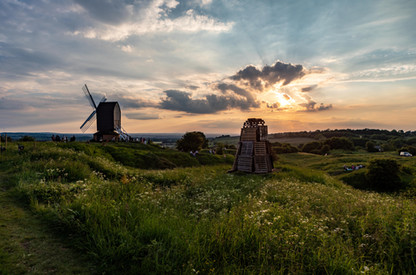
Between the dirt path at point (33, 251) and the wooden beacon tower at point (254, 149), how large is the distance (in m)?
23.6

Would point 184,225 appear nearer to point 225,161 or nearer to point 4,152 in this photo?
point 4,152

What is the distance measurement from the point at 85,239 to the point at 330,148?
294ft

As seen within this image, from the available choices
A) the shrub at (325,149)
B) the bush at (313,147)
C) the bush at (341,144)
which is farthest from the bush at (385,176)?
the bush at (341,144)

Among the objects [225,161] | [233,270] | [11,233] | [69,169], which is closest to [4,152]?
[69,169]

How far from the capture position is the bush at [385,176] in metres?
28.7

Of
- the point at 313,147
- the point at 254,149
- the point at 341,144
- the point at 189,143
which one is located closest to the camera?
the point at 254,149

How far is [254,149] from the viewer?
27781 mm

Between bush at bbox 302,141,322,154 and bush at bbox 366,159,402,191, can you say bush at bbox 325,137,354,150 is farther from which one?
bush at bbox 366,159,402,191

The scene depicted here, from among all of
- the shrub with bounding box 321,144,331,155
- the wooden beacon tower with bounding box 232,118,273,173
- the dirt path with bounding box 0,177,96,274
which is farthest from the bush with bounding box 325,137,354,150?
the dirt path with bounding box 0,177,96,274

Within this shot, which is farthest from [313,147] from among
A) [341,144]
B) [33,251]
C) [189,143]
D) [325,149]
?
[33,251]

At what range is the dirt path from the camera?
177 inches

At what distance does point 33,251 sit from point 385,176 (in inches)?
1458

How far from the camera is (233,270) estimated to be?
449 cm

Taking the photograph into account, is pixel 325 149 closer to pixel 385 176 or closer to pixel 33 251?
pixel 385 176
